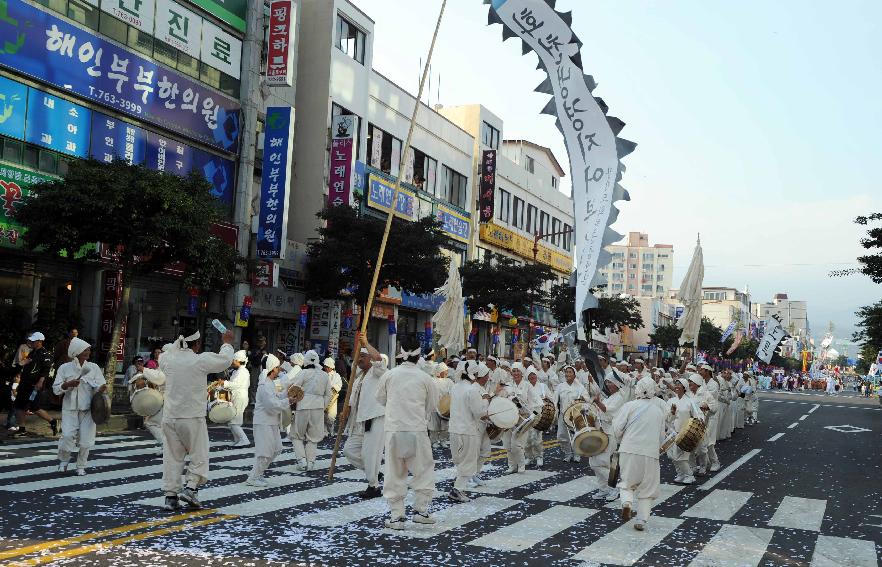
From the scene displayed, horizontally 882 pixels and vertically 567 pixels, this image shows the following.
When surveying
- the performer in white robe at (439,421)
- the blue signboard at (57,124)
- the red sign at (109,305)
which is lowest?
the performer in white robe at (439,421)

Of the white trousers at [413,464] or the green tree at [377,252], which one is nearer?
the white trousers at [413,464]

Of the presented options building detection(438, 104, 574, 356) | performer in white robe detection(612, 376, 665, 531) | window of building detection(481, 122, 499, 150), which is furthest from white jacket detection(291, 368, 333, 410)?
window of building detection(481, 122, 499, 150)

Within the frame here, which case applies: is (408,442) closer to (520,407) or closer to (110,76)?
(520,407)

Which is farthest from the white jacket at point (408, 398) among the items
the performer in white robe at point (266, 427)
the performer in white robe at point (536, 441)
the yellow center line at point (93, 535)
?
the performer in white robe at point (536, 441)

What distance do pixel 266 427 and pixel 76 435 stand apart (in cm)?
254

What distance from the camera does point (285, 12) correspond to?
28375 mm

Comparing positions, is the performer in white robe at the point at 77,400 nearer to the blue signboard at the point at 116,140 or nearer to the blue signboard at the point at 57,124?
the blue signboard at the point at 57,124

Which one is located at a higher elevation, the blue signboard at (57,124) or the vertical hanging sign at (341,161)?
the vertical hanging sign at (341,161)

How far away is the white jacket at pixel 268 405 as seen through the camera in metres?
11.5

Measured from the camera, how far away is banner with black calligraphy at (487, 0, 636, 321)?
1443cm

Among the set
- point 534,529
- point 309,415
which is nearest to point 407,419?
point 534,529

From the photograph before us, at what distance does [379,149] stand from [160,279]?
45.2 feet

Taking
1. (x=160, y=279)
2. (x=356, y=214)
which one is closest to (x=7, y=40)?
(x=160, y=279)

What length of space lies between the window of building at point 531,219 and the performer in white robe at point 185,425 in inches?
1871
